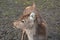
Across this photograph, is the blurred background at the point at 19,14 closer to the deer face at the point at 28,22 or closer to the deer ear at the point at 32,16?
the deer face at the point at 28,22

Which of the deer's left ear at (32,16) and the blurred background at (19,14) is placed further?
the blurred background at (19,14)

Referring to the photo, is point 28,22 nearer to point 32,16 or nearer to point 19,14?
point 32,16

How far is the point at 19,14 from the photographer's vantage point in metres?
4.44

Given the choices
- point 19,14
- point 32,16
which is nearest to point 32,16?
point 32,16

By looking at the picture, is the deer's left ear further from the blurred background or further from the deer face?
the blurred background

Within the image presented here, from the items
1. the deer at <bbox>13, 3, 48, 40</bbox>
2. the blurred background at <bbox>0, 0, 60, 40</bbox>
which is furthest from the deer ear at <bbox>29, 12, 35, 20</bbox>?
the blurred background at <bbox>0, 0, 60, 40</bbox>

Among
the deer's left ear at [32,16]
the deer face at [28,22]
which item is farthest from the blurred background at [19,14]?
the deer's left ear at [32,16]

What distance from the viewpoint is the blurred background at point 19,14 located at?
3893 millimetres

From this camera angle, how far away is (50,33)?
3939 millimetres

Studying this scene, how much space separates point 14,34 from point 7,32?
0.13 meters

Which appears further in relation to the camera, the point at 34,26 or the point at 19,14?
the point at 19,14

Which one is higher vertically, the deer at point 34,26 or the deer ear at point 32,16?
the deer ear at point 32,16

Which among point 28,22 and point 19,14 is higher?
point 28,22

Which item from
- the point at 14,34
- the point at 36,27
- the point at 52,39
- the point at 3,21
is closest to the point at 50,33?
the point at 52,39
